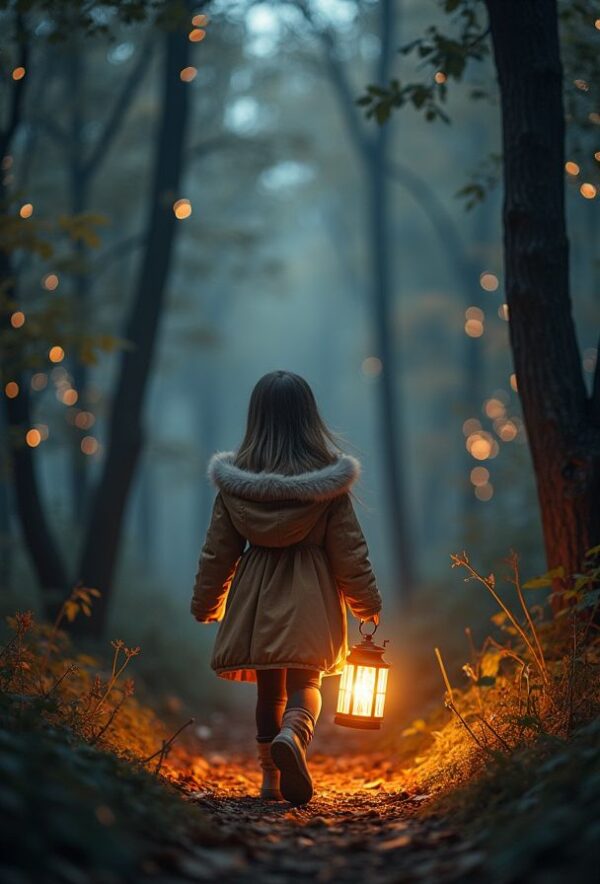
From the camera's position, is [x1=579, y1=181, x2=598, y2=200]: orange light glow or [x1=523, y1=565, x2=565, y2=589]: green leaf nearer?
[x1=523, y1=565, x2=565, y2=589]: green leaf

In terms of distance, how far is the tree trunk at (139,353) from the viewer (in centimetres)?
829

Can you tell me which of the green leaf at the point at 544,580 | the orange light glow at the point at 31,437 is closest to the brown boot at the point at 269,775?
the green leaf at the point at 544,580

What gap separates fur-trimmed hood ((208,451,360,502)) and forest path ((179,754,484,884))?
1439mm

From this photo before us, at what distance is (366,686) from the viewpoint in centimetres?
458

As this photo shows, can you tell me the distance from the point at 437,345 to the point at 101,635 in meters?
16.0

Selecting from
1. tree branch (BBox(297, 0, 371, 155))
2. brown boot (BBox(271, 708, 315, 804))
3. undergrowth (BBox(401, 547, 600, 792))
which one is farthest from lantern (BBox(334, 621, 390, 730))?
tree branch (BBox(297, 0, 371, 155))

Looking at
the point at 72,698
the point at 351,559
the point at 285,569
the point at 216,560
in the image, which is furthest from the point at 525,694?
the point at 72,698

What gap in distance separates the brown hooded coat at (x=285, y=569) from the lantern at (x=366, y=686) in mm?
132

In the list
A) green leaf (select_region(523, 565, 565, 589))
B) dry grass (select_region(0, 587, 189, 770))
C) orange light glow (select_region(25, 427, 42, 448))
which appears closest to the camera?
dry grass (select_region(0, 587, 189, 770))

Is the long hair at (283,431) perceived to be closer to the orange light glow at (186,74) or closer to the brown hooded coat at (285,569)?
the brown hooded coat at (285,569)

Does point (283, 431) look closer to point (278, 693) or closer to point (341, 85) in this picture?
point (278, 693)

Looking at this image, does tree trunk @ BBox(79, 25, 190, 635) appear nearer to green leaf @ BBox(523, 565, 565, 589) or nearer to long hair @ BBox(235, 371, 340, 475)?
long hair @ BBox(235, 371, 340, 475)

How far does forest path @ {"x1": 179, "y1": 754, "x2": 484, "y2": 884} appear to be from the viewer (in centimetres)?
294

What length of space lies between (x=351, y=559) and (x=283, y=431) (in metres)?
0.73
